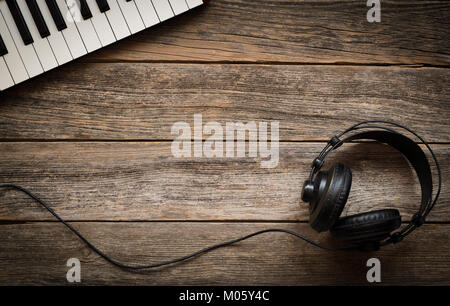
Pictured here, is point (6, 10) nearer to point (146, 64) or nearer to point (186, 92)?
point (146, 64)

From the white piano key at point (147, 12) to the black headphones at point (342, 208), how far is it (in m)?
0.58

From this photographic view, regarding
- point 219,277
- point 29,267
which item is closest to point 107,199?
point 29,267

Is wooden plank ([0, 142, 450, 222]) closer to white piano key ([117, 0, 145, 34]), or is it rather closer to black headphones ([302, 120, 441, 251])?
black headphones ([302, 120, 441, 251])

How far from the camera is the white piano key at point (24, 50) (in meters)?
0.86

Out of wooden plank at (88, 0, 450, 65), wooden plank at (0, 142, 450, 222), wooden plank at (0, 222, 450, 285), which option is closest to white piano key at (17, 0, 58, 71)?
wooden plank at (88, 0, 450, 65)

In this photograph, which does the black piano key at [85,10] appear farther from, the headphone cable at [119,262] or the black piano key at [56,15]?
the headphone cable at [119,262]

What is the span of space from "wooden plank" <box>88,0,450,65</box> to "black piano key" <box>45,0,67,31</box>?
12 cm

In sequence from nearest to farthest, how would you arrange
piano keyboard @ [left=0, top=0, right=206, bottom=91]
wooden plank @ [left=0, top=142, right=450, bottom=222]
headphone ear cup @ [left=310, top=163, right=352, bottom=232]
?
headphone ear cup @ [left=310, top=163, right=352, bottom=232] < piano keyboard @ [left=0, top=0, right=206, bottom=91] < wooden plank @ [left=0, top=142, right=450, bottom=222]

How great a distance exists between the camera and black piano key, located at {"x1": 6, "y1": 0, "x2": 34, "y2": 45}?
0.86 meters

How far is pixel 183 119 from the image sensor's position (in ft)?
3.21

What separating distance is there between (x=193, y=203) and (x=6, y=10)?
27.6 inches

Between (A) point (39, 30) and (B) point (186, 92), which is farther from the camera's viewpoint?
(B) point (186, 92)

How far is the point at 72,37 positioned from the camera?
891 mm

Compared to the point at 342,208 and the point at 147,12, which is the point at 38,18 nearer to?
the point at 147,12
